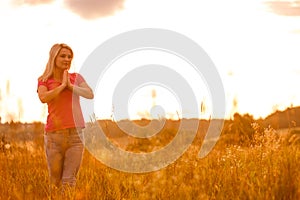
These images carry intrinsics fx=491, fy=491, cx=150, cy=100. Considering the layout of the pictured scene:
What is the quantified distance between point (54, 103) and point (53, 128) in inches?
11.9

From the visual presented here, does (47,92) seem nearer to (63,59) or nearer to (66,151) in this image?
(63,59)

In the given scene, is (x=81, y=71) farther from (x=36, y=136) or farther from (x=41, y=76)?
(x=36, y=136)

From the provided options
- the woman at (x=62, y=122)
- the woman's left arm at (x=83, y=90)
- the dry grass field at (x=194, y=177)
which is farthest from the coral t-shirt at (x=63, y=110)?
the dry grass field at (x=194, y=177)

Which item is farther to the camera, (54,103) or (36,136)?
(36,136)

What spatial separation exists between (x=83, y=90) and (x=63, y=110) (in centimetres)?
32

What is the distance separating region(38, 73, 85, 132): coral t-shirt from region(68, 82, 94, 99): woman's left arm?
12cm

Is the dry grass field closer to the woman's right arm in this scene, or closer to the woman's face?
the woman's right arm

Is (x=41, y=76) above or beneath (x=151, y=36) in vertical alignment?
beneath

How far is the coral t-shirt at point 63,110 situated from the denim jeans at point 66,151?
0.07 meters

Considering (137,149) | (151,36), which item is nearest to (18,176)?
(151,36)

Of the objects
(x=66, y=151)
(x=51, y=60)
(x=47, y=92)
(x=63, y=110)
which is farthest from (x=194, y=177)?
(x=51, y=60)

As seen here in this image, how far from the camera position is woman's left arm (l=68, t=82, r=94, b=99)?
5484 millimetres

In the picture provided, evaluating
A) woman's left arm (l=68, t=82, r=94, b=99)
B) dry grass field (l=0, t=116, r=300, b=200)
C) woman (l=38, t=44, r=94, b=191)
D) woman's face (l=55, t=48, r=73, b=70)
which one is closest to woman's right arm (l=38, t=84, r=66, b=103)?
woman (l=38, t=44, r=94, b=191)

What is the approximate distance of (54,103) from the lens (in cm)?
563
